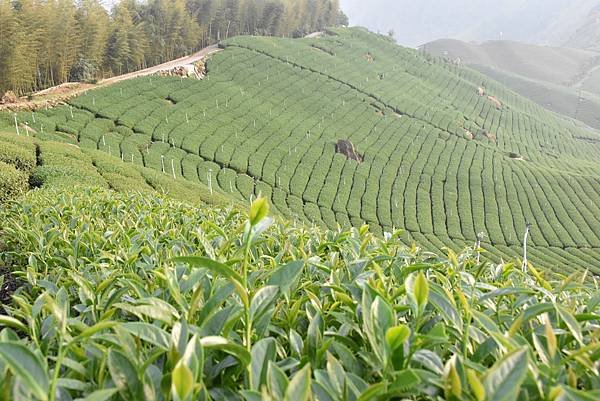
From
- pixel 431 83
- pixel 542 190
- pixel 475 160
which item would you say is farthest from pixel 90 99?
pixel 431 83

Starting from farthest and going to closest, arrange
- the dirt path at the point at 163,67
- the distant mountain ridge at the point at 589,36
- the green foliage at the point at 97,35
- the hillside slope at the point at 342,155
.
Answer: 1. the distant mountain ridge at the point at 589,36
2. the dirt path at the point at 163,67
3. the green foliage at the point at 97,35
4. the hillside slope at the point at 342,155

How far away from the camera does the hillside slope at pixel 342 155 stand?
79.1 ft

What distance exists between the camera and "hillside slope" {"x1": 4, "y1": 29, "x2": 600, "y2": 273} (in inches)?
949

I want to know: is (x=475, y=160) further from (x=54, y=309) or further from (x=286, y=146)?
(x=54, y=309)

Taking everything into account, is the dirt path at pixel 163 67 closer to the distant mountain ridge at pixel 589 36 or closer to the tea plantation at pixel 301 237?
the tea plantation at pixel 301 237

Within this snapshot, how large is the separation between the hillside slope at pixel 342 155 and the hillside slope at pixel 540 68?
5189cm

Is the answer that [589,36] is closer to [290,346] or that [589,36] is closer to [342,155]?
[342,155]

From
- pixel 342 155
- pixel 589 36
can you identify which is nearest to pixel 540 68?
pixel 589 36

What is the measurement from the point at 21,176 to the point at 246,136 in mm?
19015

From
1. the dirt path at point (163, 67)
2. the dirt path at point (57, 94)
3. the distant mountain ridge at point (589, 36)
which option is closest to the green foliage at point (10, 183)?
the dirt path at point (57, 94)

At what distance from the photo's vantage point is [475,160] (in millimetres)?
35750

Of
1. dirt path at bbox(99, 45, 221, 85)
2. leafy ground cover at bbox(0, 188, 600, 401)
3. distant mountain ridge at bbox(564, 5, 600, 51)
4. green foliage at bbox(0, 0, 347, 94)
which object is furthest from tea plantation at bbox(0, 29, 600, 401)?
distant mountain ridge at bbox(564, 5, 600, 51)

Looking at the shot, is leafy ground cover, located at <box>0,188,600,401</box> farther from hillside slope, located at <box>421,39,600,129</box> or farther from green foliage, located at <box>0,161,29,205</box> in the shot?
hillside slope, located at <box>421,39,600,129</box>

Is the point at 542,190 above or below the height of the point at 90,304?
below
